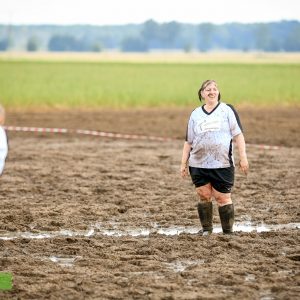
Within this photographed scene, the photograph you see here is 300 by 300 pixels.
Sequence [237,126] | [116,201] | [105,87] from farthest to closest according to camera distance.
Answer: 1. [105,87]
2. [116,201]
3. [237,126]

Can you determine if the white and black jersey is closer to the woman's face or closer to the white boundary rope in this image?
the woman's face

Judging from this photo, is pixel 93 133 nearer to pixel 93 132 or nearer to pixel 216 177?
pixel 93 132

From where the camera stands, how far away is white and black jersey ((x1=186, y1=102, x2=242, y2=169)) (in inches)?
413

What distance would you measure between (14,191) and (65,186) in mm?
838

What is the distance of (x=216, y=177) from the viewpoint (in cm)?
1056

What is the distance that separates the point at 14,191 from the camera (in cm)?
1365

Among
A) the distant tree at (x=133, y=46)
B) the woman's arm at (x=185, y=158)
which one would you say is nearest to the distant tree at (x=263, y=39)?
the distant tree at (x=133, y=46)

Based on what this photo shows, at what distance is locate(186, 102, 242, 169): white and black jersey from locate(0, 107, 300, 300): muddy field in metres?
0.80

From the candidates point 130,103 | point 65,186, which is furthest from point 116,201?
point 130,103

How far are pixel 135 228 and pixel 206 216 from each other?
886mm

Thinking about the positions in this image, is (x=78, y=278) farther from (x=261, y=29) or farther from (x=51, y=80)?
(x=261, y=29)

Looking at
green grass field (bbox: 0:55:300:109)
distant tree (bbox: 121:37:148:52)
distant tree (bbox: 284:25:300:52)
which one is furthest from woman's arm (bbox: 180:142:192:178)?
distant tree (bbox: 121:37:148:52)

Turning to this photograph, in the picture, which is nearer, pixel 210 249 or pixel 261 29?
pixel 210 249

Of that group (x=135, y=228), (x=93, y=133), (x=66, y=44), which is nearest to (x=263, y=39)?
(x=66, y=44)
